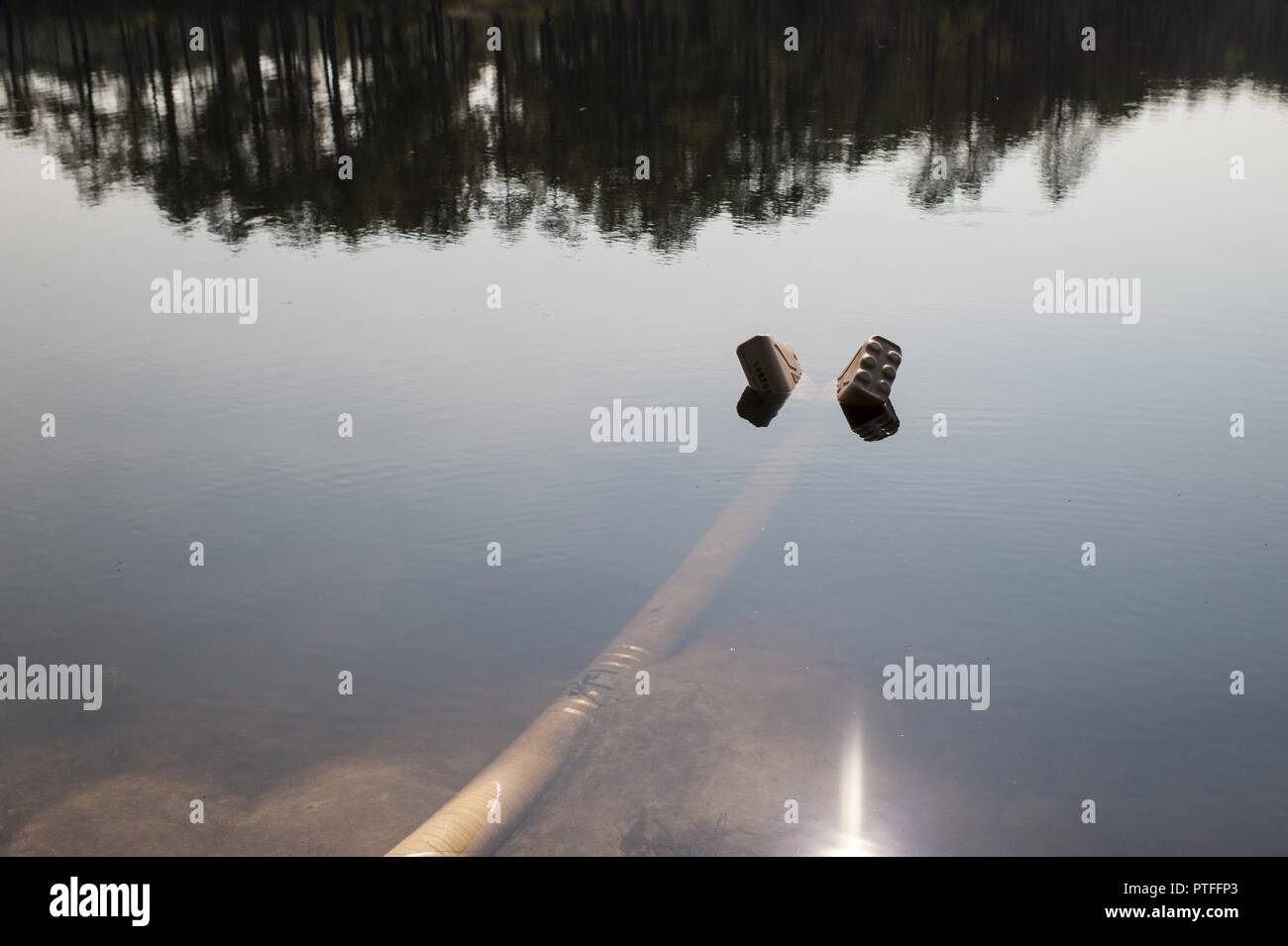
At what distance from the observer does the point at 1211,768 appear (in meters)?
10.1

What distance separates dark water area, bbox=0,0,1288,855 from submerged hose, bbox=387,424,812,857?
218mm

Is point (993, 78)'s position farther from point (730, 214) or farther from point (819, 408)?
point (819, 408)

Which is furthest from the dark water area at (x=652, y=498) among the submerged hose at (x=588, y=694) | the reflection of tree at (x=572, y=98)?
the reflection of tree at (x=572, y=98)

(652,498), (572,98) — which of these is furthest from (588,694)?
(572,98)

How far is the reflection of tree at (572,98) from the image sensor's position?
3206 cm

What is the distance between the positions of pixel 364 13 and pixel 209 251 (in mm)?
47157

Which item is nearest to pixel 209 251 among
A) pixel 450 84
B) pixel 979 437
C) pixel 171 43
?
pixel 979 437

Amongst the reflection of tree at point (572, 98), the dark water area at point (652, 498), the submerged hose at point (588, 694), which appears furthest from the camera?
the reflection of tree at point (572, 98)

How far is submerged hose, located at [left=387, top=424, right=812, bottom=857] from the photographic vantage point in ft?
31.2

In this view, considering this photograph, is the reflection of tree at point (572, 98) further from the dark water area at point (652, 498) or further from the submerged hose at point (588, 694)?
the submerged hose at point (588, 694)

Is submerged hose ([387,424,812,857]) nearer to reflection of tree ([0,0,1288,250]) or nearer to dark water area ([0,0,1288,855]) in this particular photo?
dark water area ([0,0,1288,855])

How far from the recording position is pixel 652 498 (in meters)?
15.0

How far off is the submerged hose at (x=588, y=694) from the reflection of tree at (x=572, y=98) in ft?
45.3

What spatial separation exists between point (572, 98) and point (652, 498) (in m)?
34.9
